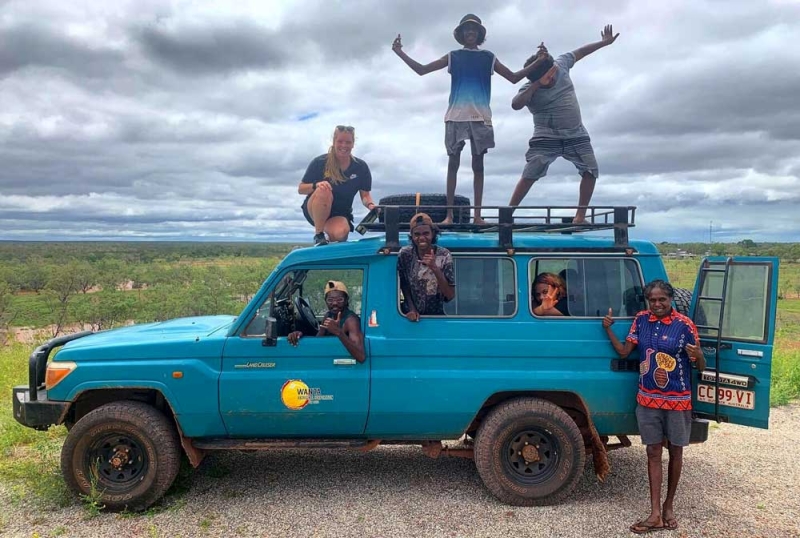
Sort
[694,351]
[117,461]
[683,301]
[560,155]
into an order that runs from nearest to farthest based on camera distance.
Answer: [694,351] → [117,461] → [683,301] → [560,155]

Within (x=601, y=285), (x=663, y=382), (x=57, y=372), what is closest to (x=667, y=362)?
(x=663, y=382)

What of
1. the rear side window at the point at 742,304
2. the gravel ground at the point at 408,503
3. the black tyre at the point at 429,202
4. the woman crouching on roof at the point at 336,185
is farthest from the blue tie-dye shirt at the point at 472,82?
the gravel ground at the point at 408,503

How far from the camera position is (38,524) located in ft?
13.6

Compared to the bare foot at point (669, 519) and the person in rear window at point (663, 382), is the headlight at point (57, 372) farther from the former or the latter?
the bare foot at point (669, 519)

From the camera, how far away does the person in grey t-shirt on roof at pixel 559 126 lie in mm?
5551

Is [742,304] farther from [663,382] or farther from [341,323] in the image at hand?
[341,323]

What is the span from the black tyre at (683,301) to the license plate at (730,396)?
61 cm

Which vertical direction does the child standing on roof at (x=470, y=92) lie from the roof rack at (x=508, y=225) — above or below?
above

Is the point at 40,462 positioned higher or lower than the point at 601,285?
lower

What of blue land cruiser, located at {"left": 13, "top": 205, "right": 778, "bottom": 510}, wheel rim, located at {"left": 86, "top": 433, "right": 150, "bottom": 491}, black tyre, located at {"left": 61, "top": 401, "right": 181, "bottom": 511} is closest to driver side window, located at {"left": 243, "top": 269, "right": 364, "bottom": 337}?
blue land cruiser, located at {"left": 13, "top": 205, "right": 778, "bottom": 510}

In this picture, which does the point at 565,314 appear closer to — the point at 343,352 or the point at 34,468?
the point at 343,352

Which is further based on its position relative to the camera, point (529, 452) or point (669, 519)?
point (529, 452)

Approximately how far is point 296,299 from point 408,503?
1829 millimetres

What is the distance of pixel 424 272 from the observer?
167 inches
